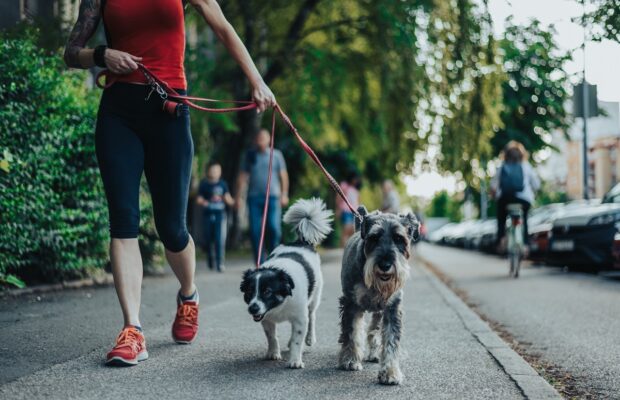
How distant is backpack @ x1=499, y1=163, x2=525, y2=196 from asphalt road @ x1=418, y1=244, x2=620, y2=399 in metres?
1.49

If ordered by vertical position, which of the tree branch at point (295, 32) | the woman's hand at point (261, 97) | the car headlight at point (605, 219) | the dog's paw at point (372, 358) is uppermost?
the tree branch at point (295, 32)

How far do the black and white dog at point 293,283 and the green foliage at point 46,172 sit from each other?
2618 mm

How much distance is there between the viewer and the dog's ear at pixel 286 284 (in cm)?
435

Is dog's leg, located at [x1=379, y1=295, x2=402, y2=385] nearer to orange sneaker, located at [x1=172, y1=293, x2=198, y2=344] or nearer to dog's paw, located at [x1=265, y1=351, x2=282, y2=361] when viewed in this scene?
dog's paw, located at [x1=265, y1=351, x2=282, y2=361]

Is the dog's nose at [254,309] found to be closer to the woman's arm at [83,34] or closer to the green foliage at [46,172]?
the woman's arm at [83,34]

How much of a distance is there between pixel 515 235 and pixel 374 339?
26.1ft

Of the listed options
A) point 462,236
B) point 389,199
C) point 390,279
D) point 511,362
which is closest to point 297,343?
point 390,279

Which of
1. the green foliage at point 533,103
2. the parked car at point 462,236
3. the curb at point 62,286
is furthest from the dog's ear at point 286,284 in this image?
the parked car at point 462,236

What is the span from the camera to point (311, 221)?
516cm

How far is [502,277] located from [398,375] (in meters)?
9.22

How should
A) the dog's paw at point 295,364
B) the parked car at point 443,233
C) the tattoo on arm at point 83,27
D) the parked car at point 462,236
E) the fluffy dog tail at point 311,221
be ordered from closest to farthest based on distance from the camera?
1. the dog's paw at point 295,364
2. the tattoo on arm at point 83,27
3. the fluffy dog tail at point 311,221
4. the parked car at point 462,236
5. the parked car at point 443,233

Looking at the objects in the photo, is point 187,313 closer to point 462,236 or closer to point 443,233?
point 462,236

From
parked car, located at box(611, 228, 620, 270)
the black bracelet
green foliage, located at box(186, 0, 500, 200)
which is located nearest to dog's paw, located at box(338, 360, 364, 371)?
the black bracelet

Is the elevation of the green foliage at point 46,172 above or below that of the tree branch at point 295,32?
below
